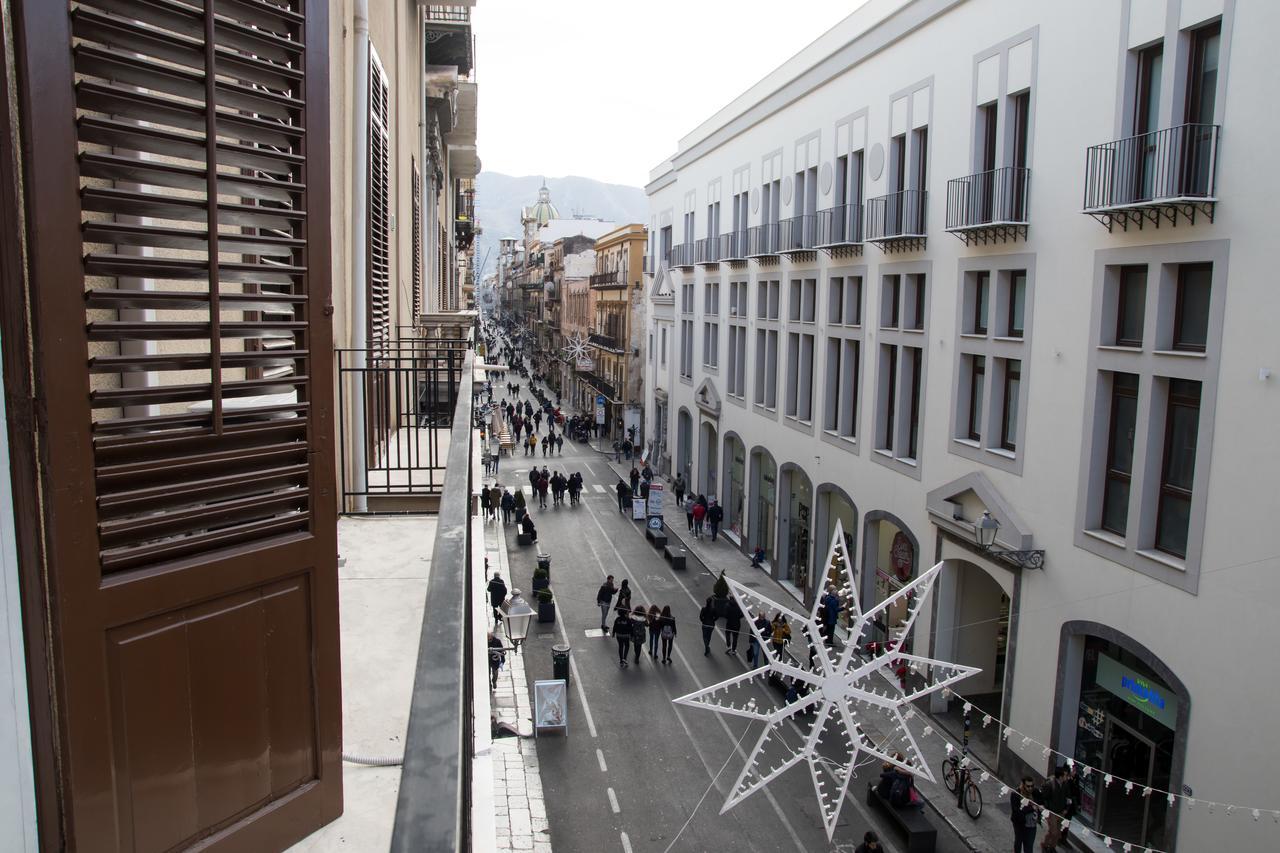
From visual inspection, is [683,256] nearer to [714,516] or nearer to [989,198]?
[714,516]

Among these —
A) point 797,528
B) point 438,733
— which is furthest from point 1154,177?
point 797,528

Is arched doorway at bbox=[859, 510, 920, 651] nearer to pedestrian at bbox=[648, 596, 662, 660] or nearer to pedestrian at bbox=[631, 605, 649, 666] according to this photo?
pedestrian at bbox=[648, 596, 662, 660]

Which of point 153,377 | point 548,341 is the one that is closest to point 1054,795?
point 153,377

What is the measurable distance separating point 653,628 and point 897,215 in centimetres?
1034

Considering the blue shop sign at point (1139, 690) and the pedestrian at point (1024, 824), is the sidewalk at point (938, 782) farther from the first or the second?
the blue shop sign at point (1139, 690)

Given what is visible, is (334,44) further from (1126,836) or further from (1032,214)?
(1126,836)

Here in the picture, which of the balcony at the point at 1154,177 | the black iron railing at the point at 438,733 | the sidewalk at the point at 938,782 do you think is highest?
the balcony at the point at 1154,177

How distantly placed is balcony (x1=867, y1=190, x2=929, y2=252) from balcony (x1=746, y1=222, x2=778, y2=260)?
21.3 ft

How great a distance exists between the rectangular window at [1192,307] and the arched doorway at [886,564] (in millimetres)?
7883

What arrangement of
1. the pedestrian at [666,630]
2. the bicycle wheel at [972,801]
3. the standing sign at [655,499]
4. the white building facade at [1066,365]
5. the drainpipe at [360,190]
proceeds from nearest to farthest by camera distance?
the drainpipe at [360,190]
the white building facade at [1066,365]
the bicycle wheel at [972,801]
the pedestrian at [666,630]
the standing sign at [655,499]

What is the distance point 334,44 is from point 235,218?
570cm

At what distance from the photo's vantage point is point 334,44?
26.8ft

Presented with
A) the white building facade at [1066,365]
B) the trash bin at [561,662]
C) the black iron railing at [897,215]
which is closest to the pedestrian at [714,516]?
the white building facade at [1066,365]

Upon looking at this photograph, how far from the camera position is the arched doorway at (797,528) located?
2642 cm
